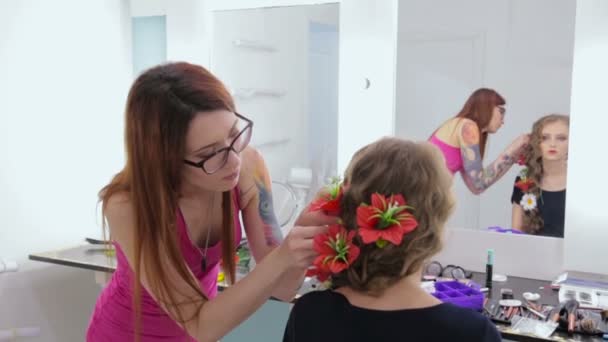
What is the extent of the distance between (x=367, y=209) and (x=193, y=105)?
403 mm

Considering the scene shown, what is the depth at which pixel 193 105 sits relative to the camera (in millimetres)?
1126

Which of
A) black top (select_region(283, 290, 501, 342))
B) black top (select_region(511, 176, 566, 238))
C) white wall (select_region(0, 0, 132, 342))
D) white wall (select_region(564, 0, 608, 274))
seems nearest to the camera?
black top (select_region(283, 290, 501, 342))

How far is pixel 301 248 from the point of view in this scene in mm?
1017

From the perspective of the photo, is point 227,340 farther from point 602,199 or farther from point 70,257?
point 602,199

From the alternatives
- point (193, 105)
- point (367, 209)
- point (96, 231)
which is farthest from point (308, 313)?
point (96, 231)

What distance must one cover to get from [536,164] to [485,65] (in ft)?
1.24

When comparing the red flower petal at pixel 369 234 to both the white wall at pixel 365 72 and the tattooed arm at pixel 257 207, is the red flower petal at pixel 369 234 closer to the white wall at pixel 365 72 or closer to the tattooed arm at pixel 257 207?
the tattooed arm at pixel 257 207

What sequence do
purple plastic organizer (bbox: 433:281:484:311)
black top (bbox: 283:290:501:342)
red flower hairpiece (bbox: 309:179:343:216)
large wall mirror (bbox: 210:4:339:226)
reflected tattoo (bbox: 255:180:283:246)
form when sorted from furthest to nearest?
1. large wall mirror (bbox: 210:4:339:226)
2. purple plastic organizer (bbox: 433:281:484:311)
3. reflected tattoo (bbox: 255:180:283:246)
4. red flower hairpiece (bbox: 309:179:343:216)
5. black top (bbox: 283:290:501:342)

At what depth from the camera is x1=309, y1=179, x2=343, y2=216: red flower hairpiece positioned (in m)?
1.07

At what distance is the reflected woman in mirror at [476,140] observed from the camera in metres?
2.01

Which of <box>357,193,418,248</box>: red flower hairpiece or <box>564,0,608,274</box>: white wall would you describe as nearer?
<box>357,193,418,248</box>: red flower hairpiece

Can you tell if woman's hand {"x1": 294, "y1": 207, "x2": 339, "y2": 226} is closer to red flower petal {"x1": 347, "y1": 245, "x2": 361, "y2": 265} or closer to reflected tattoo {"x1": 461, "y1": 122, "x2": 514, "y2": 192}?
red flower petal {"x1": 347, "y1": 245, "x2": 361, "y2": 265}

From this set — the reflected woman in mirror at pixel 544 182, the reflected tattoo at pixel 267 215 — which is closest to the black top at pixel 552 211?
the reflected woman in mirror at pixel 544 182

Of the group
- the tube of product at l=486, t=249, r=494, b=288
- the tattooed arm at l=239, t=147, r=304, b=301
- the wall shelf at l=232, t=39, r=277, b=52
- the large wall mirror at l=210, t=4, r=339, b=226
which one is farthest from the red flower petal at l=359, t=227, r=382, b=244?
the wall shelf at l=232, t=39, r=277, b=52
